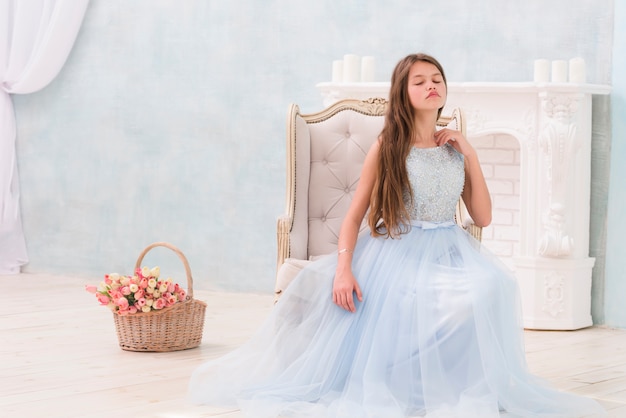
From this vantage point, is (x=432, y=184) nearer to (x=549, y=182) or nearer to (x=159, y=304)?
(x=159, y=304)

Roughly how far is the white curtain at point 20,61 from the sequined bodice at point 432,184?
344 cm

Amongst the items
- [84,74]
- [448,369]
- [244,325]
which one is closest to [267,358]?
[448,369]

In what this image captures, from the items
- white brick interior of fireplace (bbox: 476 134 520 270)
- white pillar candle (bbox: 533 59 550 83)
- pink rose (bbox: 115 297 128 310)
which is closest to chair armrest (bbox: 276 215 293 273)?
pink rose (bbox: 115 297 128 310)

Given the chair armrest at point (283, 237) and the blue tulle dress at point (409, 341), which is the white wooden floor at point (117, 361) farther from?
the chair armrest at point (283, 237)

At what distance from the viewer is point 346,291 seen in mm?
3096

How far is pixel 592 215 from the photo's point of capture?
484 cm

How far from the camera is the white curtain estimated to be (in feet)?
20.2

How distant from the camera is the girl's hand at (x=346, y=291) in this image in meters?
3.10

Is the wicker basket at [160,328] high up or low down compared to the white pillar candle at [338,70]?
down

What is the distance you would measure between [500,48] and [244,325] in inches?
67.3

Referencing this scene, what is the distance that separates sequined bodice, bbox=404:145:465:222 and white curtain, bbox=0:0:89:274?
3436 millimetres

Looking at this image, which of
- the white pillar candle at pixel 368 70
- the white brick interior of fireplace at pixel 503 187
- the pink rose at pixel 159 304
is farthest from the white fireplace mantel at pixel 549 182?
the pink rose at pixel 159 304

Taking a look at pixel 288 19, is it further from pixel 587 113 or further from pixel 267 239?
pixel 587 113

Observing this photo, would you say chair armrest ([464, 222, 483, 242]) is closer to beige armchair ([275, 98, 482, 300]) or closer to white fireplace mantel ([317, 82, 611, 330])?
beige armchair ([275, 98, 482, 300])
